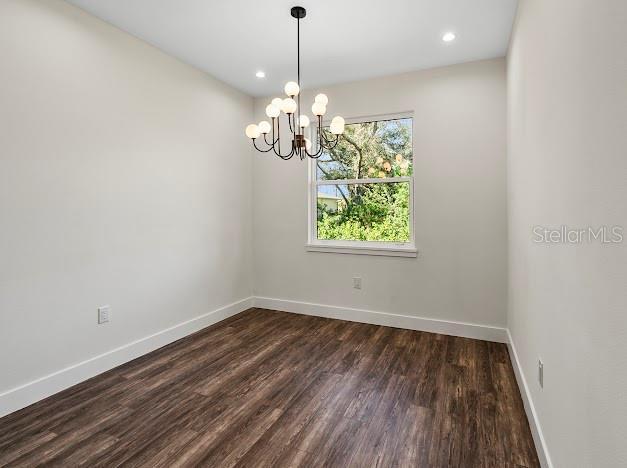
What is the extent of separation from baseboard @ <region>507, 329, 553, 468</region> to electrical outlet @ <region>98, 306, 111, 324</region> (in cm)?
295

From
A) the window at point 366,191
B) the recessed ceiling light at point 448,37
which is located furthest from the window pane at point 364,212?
the recessed ceiling light at point 448,37

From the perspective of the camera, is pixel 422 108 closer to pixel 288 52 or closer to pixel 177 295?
pixel 288 52

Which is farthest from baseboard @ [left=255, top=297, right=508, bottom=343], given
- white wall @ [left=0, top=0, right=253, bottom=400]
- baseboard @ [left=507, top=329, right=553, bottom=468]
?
white wall @ [left=0, top=0, right=253, bottom=400]

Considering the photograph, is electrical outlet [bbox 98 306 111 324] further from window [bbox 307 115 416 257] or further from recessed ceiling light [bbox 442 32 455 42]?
recessed ceiling light [bbox 442 32 455 42]

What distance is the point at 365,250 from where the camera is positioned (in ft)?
12.8

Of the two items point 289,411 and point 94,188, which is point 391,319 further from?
point 94,188

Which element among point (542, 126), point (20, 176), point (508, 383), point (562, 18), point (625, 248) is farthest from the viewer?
point (508, 383)

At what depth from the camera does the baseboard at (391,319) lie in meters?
3.38

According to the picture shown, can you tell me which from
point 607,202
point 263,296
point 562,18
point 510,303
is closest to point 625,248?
point 607,202

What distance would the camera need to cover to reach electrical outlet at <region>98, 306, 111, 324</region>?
8.95 ft

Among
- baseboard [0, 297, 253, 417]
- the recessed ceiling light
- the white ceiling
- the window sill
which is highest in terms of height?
the white ceiling

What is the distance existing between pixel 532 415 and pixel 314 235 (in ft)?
9.20

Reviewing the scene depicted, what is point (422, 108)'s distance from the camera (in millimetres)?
3590

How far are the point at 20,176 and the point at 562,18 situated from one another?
300cm
